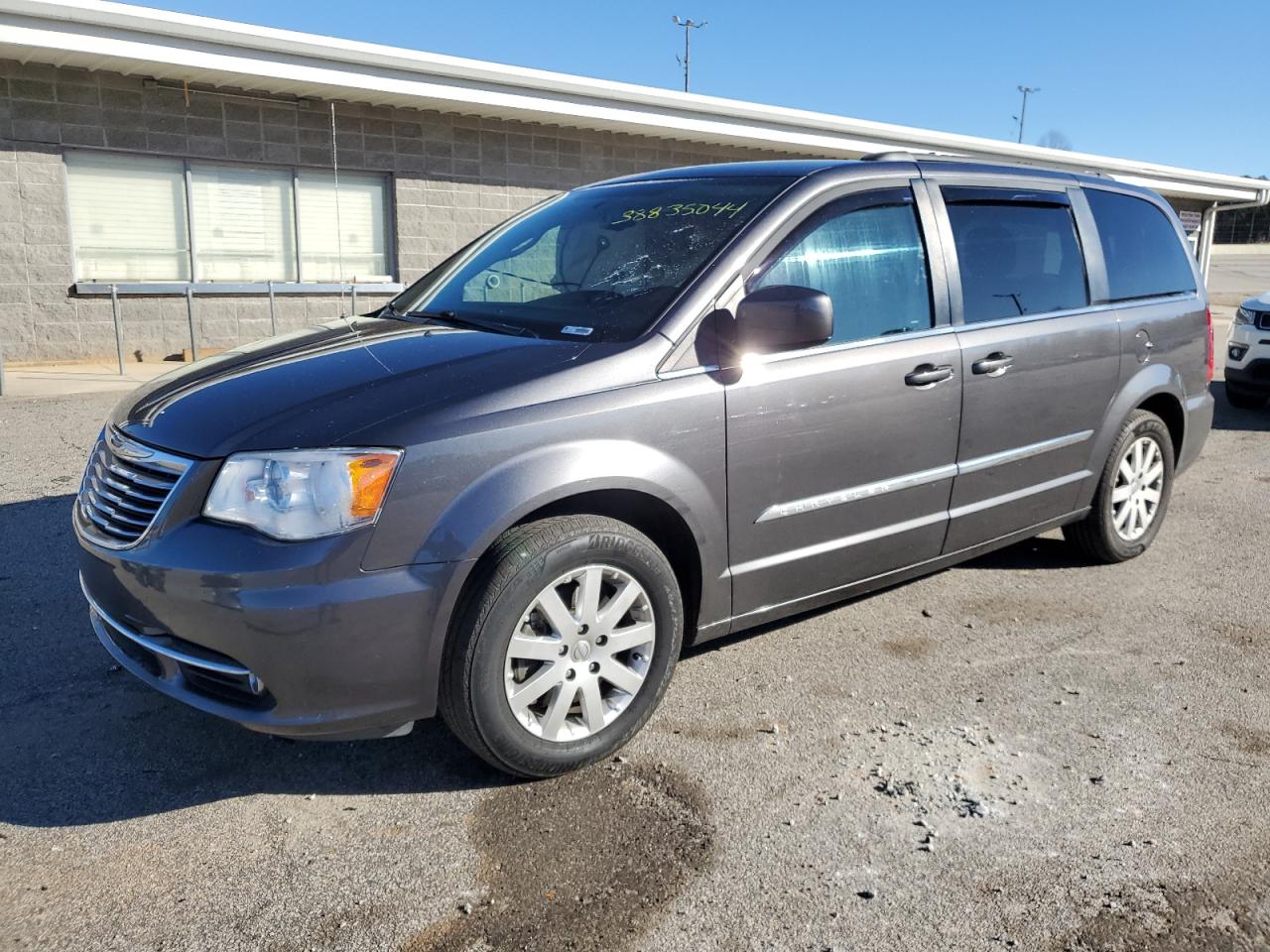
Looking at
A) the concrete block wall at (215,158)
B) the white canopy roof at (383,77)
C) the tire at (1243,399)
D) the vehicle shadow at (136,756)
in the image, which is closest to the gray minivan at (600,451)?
the vehicle shadow at (136,756)

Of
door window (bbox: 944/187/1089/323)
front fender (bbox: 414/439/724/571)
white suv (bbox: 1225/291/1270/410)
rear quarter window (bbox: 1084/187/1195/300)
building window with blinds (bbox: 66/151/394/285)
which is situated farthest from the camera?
building window with blinds (bbox: 66/151/394/285)

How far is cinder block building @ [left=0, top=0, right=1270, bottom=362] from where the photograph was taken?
36.8 feet

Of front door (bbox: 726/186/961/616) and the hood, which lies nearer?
the hood

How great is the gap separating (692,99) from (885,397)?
40.9ft

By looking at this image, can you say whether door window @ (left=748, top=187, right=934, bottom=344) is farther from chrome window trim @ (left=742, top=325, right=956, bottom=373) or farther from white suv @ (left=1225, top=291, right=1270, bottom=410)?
white suv @ (left=1225, top=291, right=1270, bottom=410)

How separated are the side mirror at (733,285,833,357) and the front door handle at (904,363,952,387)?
0.64m

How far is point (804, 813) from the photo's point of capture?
2.88 m

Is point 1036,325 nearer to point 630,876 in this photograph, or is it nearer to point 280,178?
point 630,876

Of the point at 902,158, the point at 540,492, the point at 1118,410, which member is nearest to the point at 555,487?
the point at 540,492

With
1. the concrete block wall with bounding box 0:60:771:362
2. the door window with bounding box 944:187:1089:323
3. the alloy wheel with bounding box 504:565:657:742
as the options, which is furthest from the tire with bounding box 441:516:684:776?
the concrete block wall with bounding box 0:60:771:362

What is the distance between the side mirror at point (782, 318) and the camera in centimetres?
319

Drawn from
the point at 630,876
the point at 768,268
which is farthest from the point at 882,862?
the point at 768,268

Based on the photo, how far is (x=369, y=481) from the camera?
265 centimetres

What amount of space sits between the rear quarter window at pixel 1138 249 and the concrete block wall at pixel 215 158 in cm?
1074
